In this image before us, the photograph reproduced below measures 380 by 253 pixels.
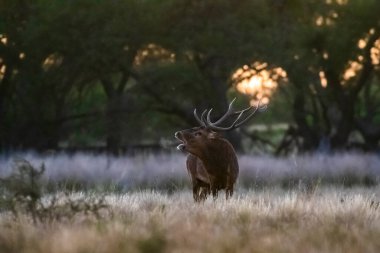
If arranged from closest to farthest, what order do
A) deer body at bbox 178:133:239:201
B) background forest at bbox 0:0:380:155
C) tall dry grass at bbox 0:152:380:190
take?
deer body at bbox 178:133:239:201
tall dry grass at bbox 0:152:380:190
background forest at bbox 0:0:380:155

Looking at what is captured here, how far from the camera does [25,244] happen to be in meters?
7.85

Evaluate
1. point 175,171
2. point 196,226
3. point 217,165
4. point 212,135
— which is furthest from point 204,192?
point 175,171

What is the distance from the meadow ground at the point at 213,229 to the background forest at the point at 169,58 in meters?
14.6

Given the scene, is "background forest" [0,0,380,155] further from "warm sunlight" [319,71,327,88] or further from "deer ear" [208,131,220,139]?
"deer ear" [208,131,220,139]

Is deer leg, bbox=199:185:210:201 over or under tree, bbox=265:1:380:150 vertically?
under

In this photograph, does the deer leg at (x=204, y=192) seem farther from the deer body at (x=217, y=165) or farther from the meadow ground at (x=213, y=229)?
the meadow ground at (x=213, y=229)

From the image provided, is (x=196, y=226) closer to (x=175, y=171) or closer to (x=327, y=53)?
(x=175, y=171)

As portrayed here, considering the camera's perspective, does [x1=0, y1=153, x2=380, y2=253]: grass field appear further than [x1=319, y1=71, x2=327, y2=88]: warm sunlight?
No

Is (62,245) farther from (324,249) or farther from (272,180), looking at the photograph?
(272,180)

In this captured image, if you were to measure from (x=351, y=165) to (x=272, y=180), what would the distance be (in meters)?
3.71

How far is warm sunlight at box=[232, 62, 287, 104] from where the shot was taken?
84.2 feet

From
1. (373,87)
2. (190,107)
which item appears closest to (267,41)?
(190,107)

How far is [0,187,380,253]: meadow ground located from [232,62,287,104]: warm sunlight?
15.1 metres

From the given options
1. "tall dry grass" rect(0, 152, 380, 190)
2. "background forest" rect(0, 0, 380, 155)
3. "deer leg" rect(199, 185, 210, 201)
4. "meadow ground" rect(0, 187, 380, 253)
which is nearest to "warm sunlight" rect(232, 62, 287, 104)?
"background forest" rect(0, 0, 380, 155)
